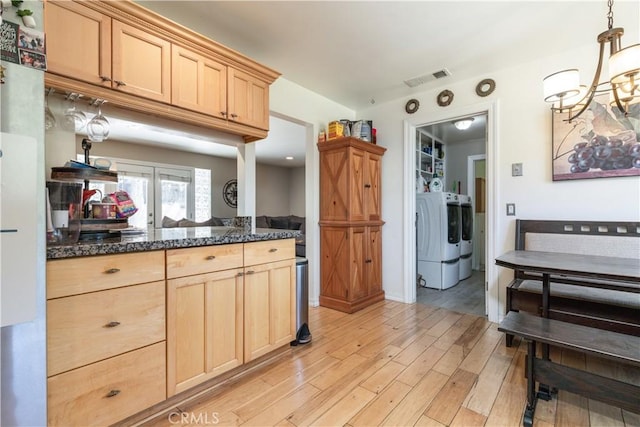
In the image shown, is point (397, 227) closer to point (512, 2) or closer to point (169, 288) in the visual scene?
point (512, 2)

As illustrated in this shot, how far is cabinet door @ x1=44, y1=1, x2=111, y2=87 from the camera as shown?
139cm

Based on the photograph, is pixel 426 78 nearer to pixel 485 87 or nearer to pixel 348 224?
pixel 485 87

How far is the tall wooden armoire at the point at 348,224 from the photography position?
3115 millimetres

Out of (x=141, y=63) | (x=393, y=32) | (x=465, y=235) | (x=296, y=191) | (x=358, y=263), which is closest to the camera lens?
(x=141, y=63)

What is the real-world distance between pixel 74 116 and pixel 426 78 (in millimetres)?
2969

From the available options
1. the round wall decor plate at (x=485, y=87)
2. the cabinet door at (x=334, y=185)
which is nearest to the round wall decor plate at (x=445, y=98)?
the round wall decor plate at (x=485, y=87)

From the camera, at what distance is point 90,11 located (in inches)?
59.0

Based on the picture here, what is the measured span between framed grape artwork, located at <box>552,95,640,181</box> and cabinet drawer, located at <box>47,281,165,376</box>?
316 centimetres

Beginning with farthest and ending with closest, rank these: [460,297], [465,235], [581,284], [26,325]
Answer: [465,235] → [460,297] → [581,284] → [26,325]

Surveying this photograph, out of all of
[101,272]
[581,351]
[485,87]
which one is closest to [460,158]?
[485,87]

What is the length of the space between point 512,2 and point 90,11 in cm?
254

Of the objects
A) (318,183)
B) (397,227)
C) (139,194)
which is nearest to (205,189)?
(139,194)

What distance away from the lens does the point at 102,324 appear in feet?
4.19

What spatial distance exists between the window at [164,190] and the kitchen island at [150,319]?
452 cm
